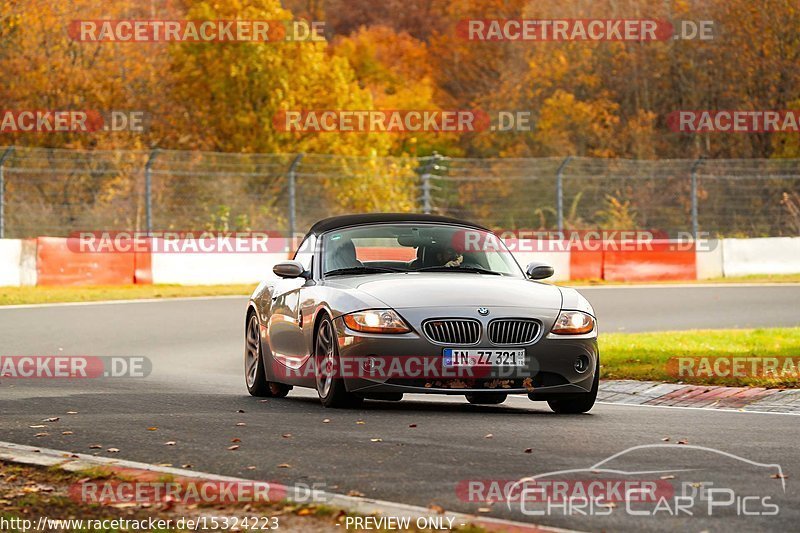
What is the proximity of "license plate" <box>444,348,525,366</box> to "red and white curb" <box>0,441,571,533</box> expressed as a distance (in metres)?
3.11

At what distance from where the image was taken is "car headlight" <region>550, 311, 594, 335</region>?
1112cm

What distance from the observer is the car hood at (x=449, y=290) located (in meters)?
11.0

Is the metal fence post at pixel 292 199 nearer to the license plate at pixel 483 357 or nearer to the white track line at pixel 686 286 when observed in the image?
the white track line at pixel 686 286

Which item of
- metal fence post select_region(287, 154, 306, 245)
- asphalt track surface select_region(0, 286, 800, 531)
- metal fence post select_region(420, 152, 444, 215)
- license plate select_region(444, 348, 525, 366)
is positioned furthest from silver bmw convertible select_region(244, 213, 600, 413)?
metal fence post select_region(420, 152, 444, 215)

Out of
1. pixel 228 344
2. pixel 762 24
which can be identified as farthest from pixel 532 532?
pixel 762 24

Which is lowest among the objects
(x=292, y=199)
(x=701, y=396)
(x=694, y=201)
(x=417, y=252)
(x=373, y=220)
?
(x=701, y=396)

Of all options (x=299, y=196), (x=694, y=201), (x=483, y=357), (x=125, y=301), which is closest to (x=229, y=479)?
(x=483, y=357)

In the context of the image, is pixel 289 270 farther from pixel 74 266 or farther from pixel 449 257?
pixel 74 266

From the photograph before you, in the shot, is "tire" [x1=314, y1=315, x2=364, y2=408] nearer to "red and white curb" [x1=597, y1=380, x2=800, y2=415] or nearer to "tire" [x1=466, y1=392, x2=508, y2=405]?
"tire" [x1=466, y1=392, x2=508, y2=405]

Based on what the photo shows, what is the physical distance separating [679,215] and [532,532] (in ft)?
126

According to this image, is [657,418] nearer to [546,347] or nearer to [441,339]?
[546,347]

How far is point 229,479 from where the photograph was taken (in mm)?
7582

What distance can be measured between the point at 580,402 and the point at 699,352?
15.7 ft

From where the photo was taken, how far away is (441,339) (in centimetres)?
1088
